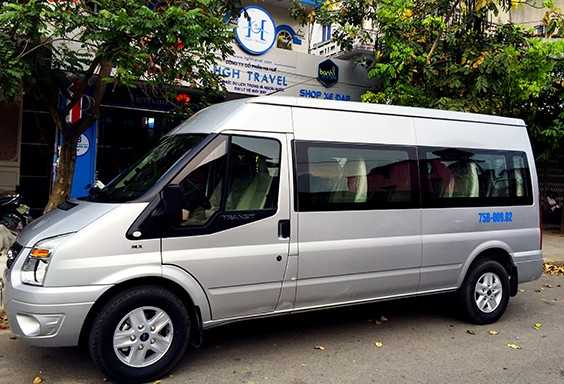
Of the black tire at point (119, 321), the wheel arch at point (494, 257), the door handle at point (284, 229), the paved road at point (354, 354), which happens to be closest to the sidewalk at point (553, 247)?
the paved road at point (354, 354)

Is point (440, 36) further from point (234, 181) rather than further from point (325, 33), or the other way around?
point (234, 181)

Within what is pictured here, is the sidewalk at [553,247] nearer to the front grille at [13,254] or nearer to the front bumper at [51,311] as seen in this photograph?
the front bumper at [51,311]

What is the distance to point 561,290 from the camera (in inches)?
311

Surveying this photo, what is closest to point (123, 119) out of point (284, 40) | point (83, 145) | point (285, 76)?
point (83, 145)

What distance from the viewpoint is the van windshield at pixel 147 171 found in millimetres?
4164

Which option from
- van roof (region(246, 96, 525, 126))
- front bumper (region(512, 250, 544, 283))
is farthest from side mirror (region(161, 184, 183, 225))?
front bumper (region(512, 250, 544, 283))

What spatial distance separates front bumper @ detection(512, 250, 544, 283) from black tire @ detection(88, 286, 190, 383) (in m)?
3.94

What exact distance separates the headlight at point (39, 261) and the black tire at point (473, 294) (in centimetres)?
413

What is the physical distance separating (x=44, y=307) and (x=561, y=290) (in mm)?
7350

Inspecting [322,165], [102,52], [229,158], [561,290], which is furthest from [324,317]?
[561,290]

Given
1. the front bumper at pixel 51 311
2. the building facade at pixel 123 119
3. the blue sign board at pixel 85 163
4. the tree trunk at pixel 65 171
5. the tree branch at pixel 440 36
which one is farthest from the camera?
the building facade at pixel 123 119

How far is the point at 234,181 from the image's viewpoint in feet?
14.1

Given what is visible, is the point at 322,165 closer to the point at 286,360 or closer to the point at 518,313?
the point at 286,360

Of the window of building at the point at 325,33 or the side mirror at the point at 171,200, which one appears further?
the window of building at the point at 325,33
